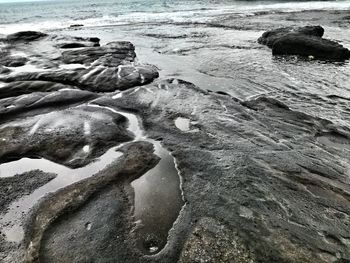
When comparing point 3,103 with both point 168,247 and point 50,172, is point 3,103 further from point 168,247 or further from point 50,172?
point 168,247

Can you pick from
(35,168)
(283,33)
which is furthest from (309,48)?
(35,168)

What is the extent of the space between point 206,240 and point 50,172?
294cm

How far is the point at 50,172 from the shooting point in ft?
16.8

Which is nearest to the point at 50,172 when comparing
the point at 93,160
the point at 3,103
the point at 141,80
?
the point at 93,160

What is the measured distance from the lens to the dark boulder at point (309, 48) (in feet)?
41.1

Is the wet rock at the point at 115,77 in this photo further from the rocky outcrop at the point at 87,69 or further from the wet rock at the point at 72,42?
the wet rock at the point at 72,42

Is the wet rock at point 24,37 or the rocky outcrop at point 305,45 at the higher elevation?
the rocky outcrop at point 305,45

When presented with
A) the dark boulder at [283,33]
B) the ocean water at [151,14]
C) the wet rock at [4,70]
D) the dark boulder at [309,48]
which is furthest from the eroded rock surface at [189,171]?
the ocean water at [151,14]

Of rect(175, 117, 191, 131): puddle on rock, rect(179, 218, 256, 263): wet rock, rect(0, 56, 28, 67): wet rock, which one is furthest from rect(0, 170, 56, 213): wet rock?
rect(0, 56, 28, 67): wet rock

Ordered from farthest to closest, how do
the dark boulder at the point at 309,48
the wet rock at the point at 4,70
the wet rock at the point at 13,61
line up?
the dark boulder at the point at 309,48
the wet rock at the point at 13,61
the wet rock at the point at 4,70

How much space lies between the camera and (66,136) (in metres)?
6.06

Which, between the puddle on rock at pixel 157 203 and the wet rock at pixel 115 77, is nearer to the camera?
the puddle on rock at pixel 157 203

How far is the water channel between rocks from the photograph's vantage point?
12.8ft

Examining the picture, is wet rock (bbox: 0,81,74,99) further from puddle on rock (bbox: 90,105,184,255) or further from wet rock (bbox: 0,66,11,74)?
puddle on rock (bbox: 90,105,184,255)
